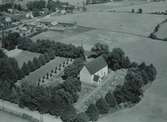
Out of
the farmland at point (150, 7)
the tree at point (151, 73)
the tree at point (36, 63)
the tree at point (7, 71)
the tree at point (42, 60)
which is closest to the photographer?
the tree at point (7, 71)

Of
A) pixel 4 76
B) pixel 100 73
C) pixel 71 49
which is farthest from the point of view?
pixel 71 49

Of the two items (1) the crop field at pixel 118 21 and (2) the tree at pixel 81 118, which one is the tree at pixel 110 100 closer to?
(2) the tree at pixel 81 118

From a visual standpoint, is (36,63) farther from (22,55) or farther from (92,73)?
(92,73)

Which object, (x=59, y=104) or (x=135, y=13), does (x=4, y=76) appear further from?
(x=135, y=13)

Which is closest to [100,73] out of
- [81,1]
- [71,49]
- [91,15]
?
[71,49]

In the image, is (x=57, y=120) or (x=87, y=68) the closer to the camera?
(x=57, y=120)

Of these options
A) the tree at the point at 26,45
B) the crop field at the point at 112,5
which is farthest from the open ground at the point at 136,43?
the crop field at the point at 112,5
